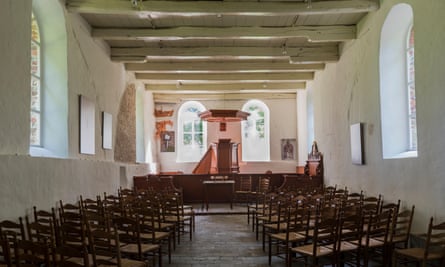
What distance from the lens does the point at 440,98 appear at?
4.94 m

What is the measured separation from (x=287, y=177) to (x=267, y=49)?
368 centimetres

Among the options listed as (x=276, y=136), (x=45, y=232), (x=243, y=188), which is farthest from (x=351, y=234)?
(x=276, y=136)

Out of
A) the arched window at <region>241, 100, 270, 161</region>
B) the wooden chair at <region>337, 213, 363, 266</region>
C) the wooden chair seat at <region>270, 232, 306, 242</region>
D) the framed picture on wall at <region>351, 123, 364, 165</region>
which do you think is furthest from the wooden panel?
the wooden chair at <region>337, 213, 363, 266</region>

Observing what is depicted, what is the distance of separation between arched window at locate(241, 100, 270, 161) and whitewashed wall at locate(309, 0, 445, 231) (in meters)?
3.77

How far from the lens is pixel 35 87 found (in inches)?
256

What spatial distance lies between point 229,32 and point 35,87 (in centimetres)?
369

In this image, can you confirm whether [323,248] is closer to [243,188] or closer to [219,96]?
[243,188]

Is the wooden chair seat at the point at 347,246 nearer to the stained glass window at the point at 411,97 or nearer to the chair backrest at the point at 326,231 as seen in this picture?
the chair backrest at the point at 326,231

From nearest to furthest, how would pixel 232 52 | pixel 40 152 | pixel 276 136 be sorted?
pixel 40 152 → pixel 232 52 → pixel 276 136

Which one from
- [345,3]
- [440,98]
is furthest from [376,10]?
[440,98]

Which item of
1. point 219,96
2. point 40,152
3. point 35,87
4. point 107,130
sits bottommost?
point 40,152

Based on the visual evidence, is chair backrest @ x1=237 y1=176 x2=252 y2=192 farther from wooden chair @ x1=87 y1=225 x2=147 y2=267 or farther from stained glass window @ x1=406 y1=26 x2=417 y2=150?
wooden chair @ x1=87 y1=225 x2=147 y2=267

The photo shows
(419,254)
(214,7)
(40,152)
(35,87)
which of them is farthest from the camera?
(214,7)

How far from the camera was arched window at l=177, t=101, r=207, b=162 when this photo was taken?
1532 cm
